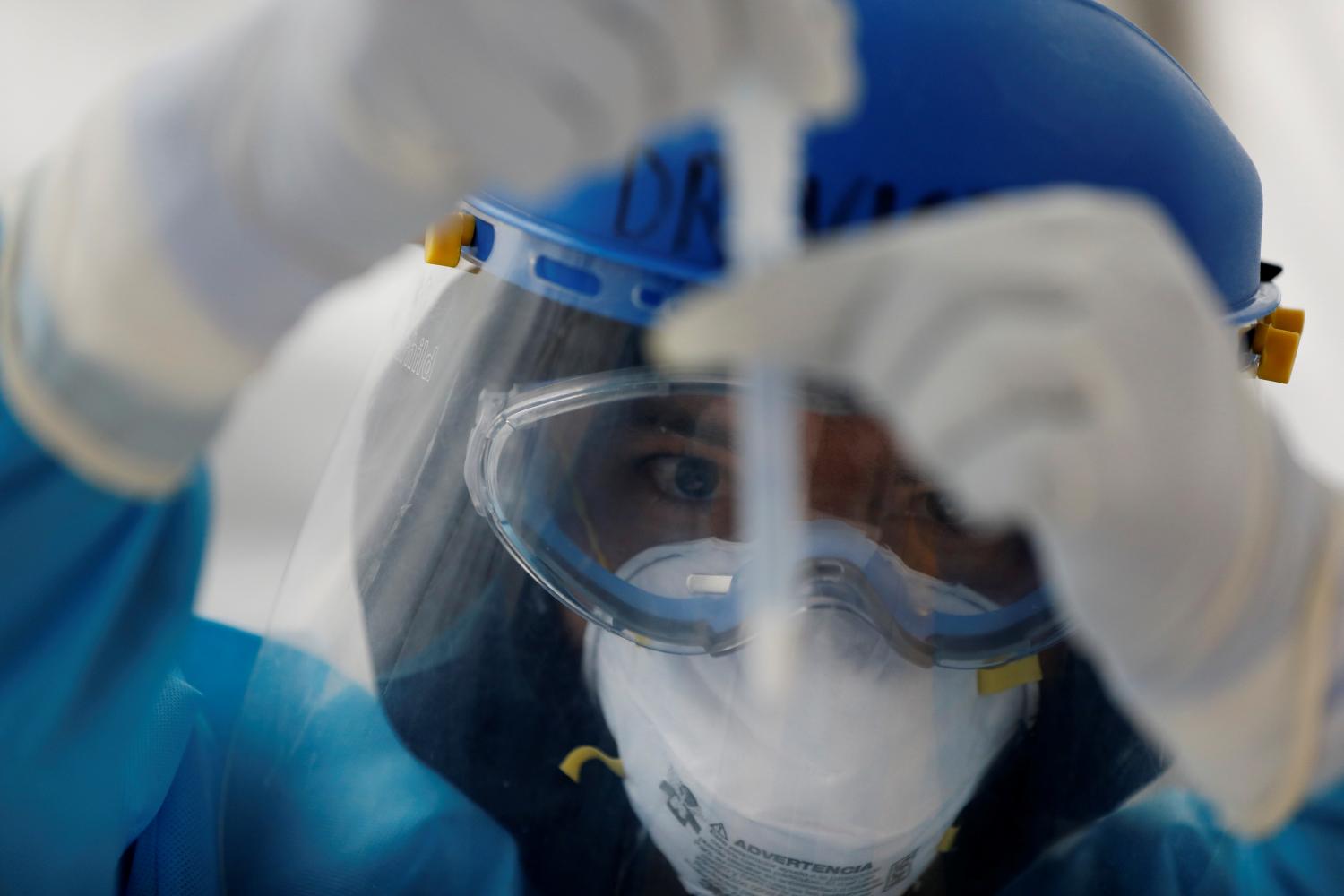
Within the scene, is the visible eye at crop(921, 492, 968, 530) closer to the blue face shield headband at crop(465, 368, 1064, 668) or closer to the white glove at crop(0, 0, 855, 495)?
the blue face shield headband at crop(465, 368, 1064, 668)

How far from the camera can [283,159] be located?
507mm

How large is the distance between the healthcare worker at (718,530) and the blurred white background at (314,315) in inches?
27.0

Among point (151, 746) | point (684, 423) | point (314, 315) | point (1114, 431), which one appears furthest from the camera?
point (314, 315)

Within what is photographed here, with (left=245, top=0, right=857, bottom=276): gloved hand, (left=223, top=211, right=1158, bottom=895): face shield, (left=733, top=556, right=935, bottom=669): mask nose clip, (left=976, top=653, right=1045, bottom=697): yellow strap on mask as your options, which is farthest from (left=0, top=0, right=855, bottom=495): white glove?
(left=976, top=653, right=1045, bottom=697): yellow strap on mask

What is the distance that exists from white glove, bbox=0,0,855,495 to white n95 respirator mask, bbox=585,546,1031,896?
0.38m

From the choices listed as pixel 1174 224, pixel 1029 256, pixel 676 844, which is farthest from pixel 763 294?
pixel 676 844

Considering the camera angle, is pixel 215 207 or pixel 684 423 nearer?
pixel 215 207

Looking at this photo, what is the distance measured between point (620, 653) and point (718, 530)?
13cm

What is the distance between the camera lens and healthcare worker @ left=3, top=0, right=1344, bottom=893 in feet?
1.56

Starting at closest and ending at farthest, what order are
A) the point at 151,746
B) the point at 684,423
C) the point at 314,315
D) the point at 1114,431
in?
the point at 1114,431 → the point at 684,423 → the point at 151,746 → the point at 314,315

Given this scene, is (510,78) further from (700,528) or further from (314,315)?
(314,315)

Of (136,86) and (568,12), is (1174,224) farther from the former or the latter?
(136,86)

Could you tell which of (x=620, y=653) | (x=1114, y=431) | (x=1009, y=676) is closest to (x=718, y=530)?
(x=620, y=653)

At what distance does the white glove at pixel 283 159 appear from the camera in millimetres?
479
